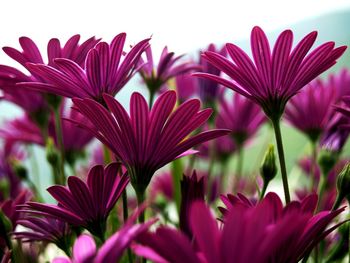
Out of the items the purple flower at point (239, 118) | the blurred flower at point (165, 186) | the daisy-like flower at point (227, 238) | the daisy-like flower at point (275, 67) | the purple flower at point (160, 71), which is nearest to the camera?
the daisy-like flower at point (227, 238)

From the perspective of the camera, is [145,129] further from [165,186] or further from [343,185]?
[165,186]

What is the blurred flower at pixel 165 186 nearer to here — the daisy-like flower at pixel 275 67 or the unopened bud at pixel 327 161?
the unopened bud at pixel 327 161

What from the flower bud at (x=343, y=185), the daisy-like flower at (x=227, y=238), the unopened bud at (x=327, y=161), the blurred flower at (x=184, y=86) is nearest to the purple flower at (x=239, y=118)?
the blurred flower at (x=184, y=86)

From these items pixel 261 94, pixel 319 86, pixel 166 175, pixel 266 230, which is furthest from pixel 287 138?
pixel 266 230

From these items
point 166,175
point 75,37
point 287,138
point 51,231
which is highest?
point 75,37

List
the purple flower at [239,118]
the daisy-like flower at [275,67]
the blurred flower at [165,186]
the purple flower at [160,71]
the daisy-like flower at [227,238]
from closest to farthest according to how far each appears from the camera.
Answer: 1. the daisy-like flower at [227,238]
2. the daisy-like flower at [275,67]
3. the purple flower at [160,71]
4. the purple flower at [239,118]
5. the blurred flower at [165,186]

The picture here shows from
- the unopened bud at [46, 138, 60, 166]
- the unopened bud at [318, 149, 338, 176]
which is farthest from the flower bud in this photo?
the unopened bud at [46, 138, 60, 166]

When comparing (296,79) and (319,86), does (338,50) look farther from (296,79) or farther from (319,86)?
(319,86)
